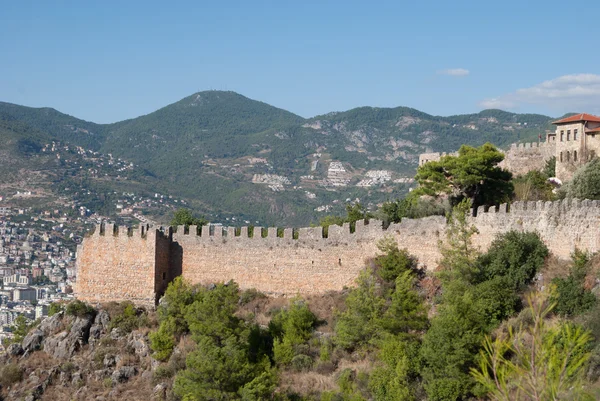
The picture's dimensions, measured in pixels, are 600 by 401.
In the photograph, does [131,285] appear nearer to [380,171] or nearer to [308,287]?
[308,287]

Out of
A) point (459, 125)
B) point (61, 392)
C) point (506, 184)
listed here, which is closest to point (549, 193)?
point (506, 184)

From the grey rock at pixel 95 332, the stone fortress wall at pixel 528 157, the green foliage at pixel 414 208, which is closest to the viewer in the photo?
the grey rock at pixel 95 332

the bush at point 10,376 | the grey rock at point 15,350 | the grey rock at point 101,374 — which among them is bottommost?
the bush at point 10,376

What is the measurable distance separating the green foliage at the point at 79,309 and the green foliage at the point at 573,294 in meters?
14.6

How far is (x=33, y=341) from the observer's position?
2862 centimetres

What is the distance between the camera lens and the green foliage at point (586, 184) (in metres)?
29.3

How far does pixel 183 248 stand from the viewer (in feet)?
96.2

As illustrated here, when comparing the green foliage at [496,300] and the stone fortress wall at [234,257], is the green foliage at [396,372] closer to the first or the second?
the green foliage at [496,300]

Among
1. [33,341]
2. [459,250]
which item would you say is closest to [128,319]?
[33,341]

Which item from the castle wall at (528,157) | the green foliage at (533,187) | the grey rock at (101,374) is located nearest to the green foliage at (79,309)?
the grey rock at (101,374)

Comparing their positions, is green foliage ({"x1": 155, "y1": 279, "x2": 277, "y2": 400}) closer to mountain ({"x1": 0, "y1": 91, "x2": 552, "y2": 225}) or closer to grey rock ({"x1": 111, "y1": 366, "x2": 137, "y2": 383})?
grey rock ({"x1": 111, "y1": 366, "x2": 137, "y2": 383})

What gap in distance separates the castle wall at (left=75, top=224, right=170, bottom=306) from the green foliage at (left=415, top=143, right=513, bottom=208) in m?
11.0

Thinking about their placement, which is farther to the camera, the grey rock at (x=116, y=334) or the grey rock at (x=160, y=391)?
the grey rock at (x=116, y=334)

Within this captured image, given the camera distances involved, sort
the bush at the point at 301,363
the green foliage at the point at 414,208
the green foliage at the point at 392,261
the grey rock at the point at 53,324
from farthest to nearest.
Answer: the green foliage at the point at 414,208
the grey rock at the point at 53,324
the green foliage at the point at 392,261
the bush at the point at 301,363
